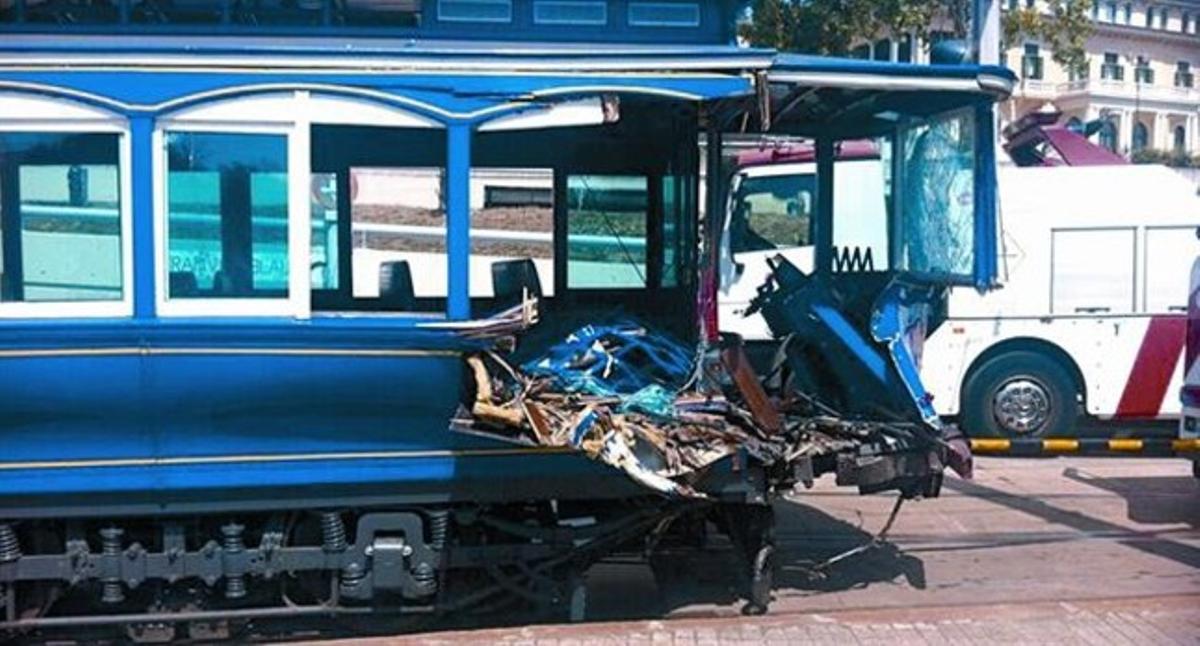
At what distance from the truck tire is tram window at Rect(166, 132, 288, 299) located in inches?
322

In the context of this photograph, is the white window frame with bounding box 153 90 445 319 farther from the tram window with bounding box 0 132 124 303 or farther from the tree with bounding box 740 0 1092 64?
the tree with bounding box 740 0 1092 64

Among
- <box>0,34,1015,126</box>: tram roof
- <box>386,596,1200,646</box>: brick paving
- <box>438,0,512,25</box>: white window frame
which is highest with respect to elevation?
<box>438,0,512,25</box>: white window frame

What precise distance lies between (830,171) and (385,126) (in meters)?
3.09

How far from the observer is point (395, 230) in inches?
262

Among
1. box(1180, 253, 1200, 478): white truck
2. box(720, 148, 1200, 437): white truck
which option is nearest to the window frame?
box(1180, 253, 1200, 478): white truck

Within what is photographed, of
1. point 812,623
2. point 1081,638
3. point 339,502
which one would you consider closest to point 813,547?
point 812,623

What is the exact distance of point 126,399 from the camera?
18.3ft

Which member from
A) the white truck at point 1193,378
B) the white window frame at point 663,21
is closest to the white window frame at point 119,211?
the white window frame at point 663,21

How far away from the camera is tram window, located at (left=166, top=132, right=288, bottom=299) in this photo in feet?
18.6

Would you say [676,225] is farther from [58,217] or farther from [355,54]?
[58,217]

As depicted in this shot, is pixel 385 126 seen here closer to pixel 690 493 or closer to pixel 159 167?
pixel 159 167

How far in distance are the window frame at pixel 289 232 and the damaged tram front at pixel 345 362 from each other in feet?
0.04

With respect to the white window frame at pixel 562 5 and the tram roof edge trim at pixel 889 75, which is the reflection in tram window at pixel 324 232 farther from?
the tram roof edge trim at pixel 889 75

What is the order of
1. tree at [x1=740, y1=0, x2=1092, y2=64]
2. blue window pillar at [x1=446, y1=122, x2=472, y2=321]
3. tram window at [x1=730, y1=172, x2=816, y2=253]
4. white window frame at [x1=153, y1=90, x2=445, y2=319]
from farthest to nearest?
tree at [x1=740, y1=0, x2=1092, y2=64], tram window at [x1=730, y1=172, x2=816, y2=253], blue window pillar at [x1=446, y1=122, x2=472, y2=321], white window frame at [x1=153, y1=90, x2=445, y2=319]
